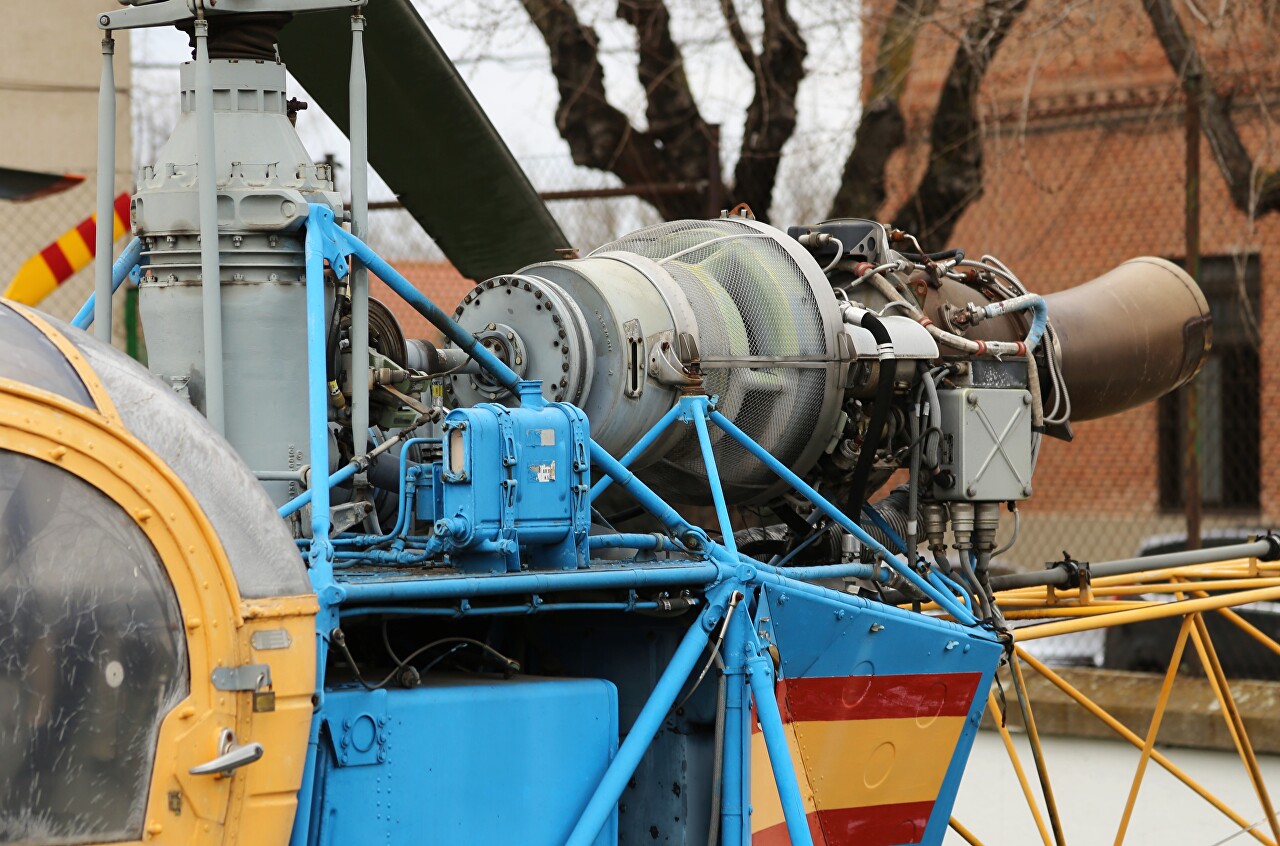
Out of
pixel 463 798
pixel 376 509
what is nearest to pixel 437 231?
pixel 376 509

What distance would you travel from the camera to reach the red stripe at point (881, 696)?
4.18m

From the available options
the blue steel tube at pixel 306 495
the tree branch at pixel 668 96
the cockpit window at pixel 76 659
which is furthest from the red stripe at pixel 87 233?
the cockpit window at pixel 76 659

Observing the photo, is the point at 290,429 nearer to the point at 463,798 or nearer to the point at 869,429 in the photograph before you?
the point at 463,798

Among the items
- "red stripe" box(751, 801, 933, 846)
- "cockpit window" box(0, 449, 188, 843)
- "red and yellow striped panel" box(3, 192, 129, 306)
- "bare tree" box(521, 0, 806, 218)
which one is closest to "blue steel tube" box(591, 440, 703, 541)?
"red stripe" box(751, 801, 933, 846)

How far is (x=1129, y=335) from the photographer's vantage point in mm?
5730

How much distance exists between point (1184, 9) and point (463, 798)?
828 centimetres

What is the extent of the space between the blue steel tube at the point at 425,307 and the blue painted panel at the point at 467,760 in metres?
0.86

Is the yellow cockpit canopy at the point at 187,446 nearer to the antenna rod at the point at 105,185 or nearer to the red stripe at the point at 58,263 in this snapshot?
the antenna rod at the point at 105,185

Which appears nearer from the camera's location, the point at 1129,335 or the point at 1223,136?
the point at 1129,335

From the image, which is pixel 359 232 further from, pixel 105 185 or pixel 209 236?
pixel 105 185

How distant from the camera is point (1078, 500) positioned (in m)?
12.7

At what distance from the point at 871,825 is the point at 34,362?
272cm

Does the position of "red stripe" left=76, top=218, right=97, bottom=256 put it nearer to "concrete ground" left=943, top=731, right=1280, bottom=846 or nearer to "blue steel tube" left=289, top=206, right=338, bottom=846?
"blue steel tube" left=289, top=206, right=338, bottom=846

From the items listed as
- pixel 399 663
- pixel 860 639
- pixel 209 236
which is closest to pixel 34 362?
pixel 209 236
